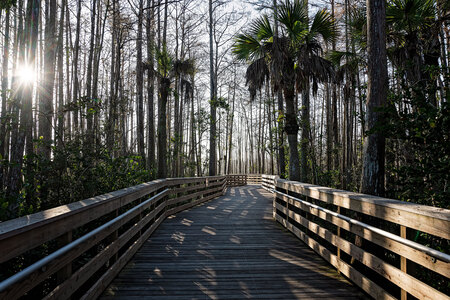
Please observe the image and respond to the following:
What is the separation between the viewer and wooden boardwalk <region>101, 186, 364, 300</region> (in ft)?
10.1

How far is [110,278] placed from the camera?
10.6ft

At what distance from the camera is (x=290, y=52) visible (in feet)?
28.2

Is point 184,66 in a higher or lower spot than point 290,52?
higher

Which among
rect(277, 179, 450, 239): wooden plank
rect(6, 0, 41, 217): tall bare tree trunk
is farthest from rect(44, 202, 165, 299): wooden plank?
rect(6, 0, 41, 217): tall bare tree trunk

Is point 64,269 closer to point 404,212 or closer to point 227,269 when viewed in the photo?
point 227,269

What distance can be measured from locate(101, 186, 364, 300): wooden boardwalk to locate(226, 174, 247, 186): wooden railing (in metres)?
20.3

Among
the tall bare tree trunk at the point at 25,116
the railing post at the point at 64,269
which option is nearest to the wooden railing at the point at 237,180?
the tall bare tree trunk at the point at 25,116

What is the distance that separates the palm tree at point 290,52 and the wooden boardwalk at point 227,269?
432 centimetres

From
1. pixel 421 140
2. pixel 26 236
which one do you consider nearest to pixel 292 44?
pixel 421 140

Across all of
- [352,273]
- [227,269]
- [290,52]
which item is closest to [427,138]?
[352,273]

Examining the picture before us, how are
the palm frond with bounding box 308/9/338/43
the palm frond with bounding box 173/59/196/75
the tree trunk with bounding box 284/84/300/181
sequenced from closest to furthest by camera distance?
1. the palm frond with bounding box 308/9/338/43
2. the tree trunk with bounding box 284/84/300/181
3. the palm frond with bounding box 173/59/196/75

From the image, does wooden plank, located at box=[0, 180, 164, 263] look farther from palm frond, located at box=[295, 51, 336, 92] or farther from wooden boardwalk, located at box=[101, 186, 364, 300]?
palm frond, located at box=[295, 51, 336, 92]

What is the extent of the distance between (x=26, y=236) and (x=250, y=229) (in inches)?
192

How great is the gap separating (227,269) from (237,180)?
79.1 feet
